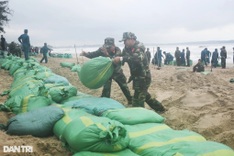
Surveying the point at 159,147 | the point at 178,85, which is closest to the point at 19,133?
the point at 159,147

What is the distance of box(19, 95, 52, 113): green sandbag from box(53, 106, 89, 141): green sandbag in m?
0.69

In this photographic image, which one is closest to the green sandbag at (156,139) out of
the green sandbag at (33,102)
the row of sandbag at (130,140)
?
the row of sandbag at (130,140)

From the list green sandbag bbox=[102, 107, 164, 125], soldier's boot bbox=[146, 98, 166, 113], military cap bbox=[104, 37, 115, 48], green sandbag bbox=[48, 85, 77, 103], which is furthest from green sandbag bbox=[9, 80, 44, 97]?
green sandbag bbox=[102, 107, 164, 125]

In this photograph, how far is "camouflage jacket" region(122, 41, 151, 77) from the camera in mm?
4348

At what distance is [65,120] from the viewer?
294 cm

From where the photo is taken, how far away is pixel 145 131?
2605 mm

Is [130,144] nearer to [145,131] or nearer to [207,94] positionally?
[145,131]

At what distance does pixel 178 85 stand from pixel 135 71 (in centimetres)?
342

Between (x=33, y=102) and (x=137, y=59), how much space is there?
164 centimetres

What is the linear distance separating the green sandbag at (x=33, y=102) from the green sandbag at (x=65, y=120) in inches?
27.0

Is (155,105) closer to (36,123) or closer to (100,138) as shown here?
(36,123)

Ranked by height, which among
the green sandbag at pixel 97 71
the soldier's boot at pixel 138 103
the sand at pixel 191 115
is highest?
the green sandbag at pixel 97 71

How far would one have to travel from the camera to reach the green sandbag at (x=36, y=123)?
2990 mm

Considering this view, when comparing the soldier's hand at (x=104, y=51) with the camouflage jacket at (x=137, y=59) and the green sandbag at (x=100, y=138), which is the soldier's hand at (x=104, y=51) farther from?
the green sandbag at (x=100, y=138)
